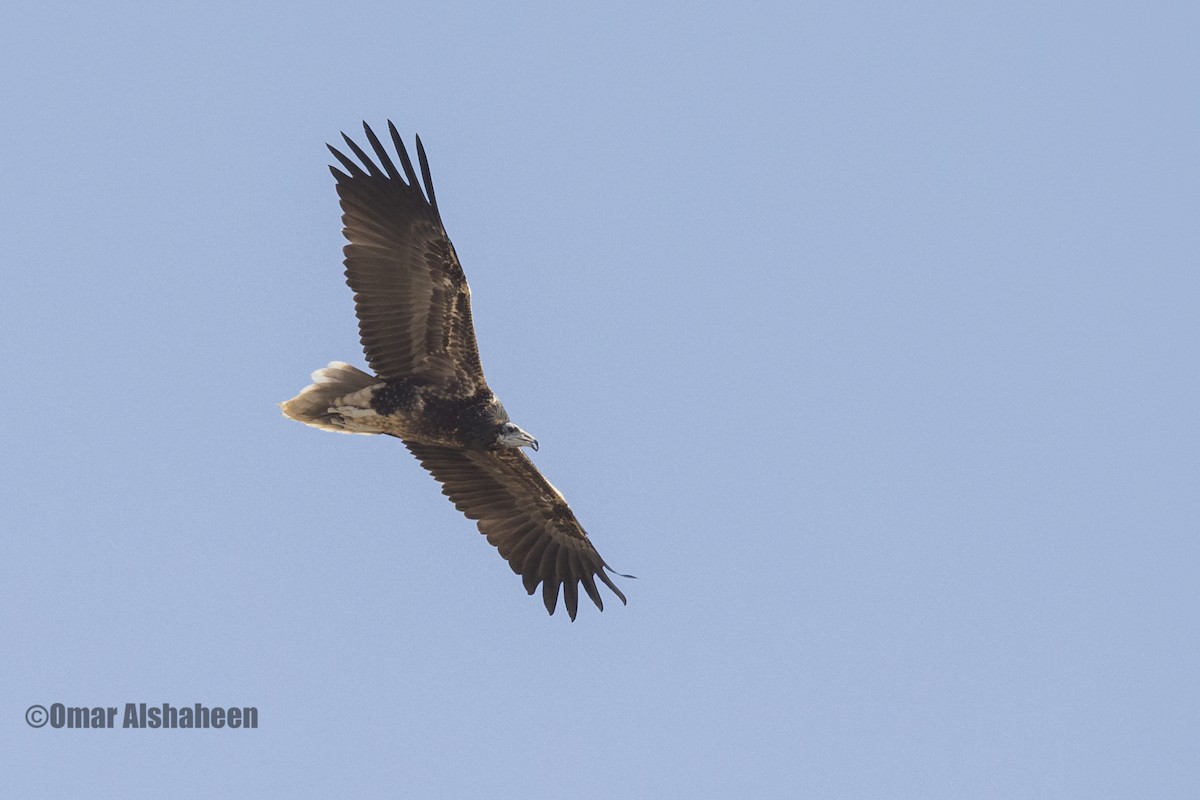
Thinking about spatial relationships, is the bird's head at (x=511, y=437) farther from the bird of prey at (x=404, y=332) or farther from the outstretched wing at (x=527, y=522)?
the outstretched wing at (x=527, y=522)

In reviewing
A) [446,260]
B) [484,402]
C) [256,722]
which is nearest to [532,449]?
[484,402]

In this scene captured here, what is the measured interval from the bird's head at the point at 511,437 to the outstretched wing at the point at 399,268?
0.81 m

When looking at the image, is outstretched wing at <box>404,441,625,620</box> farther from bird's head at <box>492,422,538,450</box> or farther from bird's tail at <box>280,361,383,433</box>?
bird's tail at <box>280,361,383,433</box>

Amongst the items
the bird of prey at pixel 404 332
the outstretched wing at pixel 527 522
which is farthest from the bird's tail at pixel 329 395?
the outstretched wing at pixel 527 522

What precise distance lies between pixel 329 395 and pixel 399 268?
1.60m

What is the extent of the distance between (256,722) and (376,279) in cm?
683

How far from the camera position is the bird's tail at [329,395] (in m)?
24.7

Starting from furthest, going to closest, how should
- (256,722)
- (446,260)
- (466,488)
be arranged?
(256,722) < (466,488) < (446,260)

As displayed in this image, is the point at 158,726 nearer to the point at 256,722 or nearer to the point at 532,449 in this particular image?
A: the point at 256,722

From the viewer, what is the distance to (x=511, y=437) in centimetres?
2498

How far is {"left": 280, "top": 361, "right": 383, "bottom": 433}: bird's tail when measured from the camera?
81.0ft

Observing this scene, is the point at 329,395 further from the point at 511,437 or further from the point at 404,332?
the point at 511,437

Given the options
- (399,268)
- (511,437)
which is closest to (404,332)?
(399,268)

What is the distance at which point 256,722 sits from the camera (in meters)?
28.4
